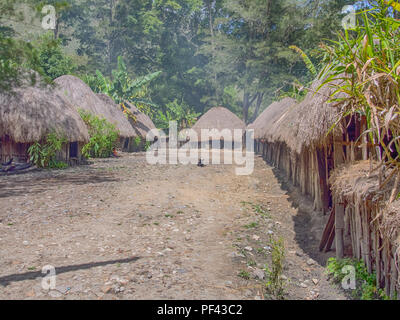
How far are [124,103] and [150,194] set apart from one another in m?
15.9

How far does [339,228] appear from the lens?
510cm

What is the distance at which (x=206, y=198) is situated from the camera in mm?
8695

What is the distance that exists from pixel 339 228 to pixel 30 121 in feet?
32.4

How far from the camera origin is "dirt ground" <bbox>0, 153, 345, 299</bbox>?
3932mm

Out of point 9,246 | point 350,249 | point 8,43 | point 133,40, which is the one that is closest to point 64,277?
point 9,246

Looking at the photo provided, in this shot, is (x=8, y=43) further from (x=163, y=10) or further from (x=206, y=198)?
(x=163, y=10)

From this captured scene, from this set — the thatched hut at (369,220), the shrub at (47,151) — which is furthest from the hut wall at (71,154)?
the thatched hut at (369,220)

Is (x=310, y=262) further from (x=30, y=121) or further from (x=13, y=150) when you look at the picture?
(x=13, y=150)

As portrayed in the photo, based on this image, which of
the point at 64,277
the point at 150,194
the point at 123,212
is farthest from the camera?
the point at 150,194

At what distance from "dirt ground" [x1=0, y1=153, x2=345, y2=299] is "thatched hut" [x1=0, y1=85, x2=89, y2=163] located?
6.06ft

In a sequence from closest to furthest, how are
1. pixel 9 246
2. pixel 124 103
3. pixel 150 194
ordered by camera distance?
pixel 9 246 → pixel 150 194 → pixel 124 103

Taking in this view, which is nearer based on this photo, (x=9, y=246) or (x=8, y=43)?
(x=9, y=246)

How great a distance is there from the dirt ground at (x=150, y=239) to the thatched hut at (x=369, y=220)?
64cm

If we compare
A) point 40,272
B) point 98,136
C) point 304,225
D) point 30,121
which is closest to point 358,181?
point 304,225
